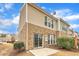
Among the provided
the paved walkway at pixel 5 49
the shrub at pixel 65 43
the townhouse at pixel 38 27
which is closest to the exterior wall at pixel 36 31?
the townhouse at pixel 38 27

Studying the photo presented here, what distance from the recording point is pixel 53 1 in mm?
3738

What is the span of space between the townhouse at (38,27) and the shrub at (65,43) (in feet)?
0.34

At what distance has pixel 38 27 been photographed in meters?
3.70

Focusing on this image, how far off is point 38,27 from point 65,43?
2.54 ft

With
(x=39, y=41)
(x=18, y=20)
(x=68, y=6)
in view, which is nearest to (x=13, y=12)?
(x=18, y=20)

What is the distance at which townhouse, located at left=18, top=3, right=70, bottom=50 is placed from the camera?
11.9 ft

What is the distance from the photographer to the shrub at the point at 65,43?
148 inches

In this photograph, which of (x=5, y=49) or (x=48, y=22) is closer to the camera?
(x=5, y=49)

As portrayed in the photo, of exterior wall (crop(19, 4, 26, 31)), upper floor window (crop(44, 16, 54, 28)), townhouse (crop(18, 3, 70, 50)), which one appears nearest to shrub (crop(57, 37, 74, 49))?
townhouse (crop(18, 3, 70, 50))

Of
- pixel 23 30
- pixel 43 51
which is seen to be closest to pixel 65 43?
pixel 43 51

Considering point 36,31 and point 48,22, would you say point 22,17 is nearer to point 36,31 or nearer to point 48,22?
point 36,31

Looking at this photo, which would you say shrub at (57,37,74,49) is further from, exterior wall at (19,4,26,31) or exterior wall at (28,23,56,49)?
exterior wall at (19,4,26,31)

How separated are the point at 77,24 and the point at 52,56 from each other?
38.6 inches

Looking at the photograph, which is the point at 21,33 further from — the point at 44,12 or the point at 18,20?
the point at 44,12
